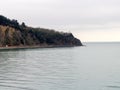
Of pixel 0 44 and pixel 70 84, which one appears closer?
pixel 70 84

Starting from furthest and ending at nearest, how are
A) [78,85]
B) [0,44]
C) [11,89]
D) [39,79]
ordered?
1. [0,44]
2. [39,79]
3. [78,85]
4. [11,89]

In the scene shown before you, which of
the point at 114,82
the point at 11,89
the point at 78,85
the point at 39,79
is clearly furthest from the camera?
the point at 39,79

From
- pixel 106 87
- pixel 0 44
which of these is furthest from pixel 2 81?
pixel 0 44

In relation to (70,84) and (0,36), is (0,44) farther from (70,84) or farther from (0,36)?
(70,84)

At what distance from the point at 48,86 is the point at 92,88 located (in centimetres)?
457

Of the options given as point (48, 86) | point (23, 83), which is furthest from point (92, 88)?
point (23, 83)

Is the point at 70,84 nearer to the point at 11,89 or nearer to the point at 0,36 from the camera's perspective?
the point at 11,89

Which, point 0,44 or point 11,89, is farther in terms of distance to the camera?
point 0,44

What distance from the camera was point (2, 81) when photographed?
40719mm

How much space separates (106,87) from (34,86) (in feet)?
24.3

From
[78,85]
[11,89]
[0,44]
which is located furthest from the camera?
[0,44]

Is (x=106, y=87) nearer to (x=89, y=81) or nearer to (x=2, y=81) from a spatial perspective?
(x=89, y=81)

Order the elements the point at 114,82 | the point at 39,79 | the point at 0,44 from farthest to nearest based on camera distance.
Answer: the point at 0,44
the point at 39,79
the point at 114,82

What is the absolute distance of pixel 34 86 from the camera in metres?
37.0
